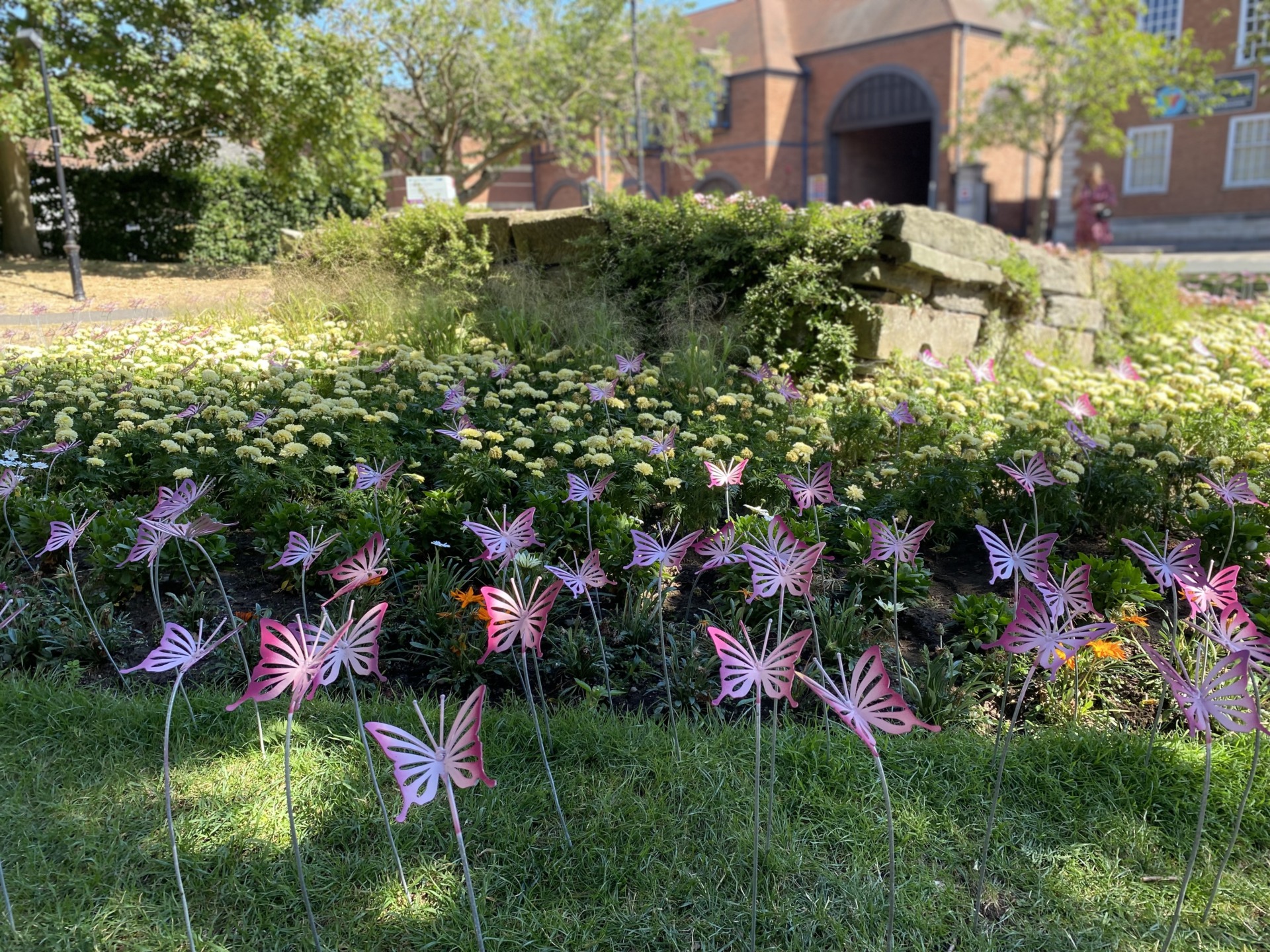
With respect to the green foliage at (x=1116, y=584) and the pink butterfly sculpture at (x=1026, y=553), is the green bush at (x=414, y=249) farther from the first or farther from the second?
the pink butterfly sculpture at (x=1026, y=553)

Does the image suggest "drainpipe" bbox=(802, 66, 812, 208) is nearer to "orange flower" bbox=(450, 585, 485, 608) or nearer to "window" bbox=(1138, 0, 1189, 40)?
"window" bbox=(1138, 0, 1189, 40)

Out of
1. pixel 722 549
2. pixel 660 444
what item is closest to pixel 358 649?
pixel 722 549

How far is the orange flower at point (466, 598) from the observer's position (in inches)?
111

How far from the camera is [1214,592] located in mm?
2127

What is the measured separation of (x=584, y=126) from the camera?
67.6 feet

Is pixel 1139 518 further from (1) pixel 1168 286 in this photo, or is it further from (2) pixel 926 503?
(1) pixel 1168 286

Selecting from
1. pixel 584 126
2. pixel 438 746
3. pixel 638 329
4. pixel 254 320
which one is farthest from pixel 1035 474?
pixel 584 126

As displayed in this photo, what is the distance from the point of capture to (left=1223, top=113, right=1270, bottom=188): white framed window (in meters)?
25.6

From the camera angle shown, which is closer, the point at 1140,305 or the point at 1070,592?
the point at 1070,592

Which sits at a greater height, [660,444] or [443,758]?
[660,444]

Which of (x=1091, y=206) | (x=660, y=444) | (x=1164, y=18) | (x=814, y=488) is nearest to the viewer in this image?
(x=814, y=488)

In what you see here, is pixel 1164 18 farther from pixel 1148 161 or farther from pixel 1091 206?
pixel 1091 206

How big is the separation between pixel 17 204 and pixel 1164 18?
30391 millimetres

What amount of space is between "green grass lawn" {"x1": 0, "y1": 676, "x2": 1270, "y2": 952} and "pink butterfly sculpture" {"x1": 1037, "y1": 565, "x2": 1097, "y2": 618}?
16.7 inches
